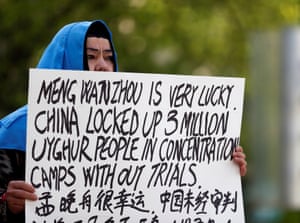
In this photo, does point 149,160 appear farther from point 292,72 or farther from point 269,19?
point 269,19

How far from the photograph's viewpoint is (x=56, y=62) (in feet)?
16.4

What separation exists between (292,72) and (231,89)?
27.2 feet

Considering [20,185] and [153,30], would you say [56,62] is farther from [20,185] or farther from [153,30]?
[153,30]

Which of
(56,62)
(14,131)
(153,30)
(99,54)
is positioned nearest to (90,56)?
(99,54)

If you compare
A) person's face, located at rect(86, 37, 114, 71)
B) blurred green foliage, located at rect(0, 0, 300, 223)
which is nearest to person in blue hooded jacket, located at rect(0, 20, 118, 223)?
person's face, located at rect(86, 37, 114, 71)

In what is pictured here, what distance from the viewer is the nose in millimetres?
4891

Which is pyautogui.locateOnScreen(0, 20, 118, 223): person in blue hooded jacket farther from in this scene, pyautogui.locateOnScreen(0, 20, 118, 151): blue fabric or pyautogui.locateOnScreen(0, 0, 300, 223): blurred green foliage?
pyautogui.locateOnScreen(0, 0, 300, 223): blurred green foliage

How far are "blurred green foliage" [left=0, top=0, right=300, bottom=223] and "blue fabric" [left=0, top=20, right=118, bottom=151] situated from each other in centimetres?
629

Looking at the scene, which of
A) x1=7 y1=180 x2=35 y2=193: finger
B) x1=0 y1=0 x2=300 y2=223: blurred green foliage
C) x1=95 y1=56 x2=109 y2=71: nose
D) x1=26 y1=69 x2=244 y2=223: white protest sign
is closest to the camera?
x1=7 y1=180 x2=35 y2=193: finger

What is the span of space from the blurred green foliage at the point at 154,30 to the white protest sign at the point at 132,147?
21.4 ft

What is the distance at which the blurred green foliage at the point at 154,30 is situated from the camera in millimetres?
11578

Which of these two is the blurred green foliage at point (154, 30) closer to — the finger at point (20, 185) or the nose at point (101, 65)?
the nose at point (101, 65)

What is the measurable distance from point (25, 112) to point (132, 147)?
0.47 metres

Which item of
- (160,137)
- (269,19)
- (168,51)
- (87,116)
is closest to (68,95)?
(87,116)
